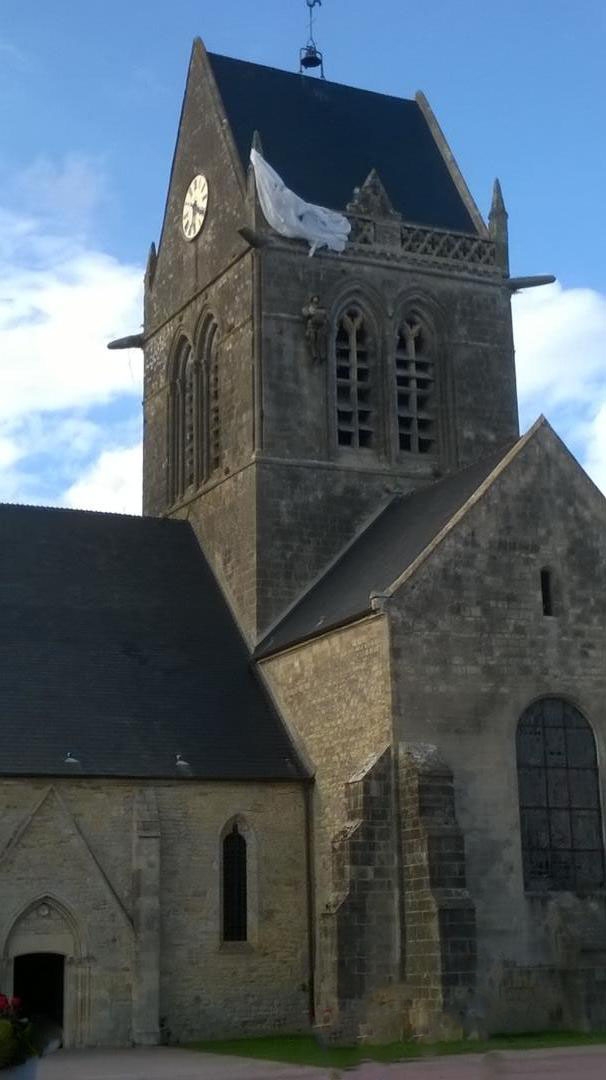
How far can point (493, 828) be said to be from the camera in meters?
23.5

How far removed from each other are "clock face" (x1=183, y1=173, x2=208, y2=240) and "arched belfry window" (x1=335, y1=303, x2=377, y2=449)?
15.9ft

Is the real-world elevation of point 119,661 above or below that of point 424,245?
below

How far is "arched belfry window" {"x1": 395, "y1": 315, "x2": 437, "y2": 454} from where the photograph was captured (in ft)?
104

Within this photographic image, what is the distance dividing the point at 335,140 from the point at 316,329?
19.4ft

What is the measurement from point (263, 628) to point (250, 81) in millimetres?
13925

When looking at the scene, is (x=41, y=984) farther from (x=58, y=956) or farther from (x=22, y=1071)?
(x=22, y=1071)

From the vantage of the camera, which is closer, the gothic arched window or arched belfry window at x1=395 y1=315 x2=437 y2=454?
arched belfry window at x1=395 y1=315 x2=437 y2=454

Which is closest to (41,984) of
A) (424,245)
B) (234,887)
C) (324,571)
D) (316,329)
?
(234,887)

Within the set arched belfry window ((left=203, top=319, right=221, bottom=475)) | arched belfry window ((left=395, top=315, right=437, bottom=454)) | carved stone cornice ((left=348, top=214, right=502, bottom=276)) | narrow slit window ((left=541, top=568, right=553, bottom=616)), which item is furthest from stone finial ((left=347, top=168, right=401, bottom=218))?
narrow slit window ((left=541, top=568, right=553, bottom=616))

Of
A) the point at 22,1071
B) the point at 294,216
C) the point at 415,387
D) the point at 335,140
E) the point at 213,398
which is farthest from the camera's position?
the point at 335,140

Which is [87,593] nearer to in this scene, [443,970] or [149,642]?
[149,642]

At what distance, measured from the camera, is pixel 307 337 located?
101 feet

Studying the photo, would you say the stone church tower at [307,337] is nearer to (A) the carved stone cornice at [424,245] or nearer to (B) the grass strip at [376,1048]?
(A) the carved stone cornice at [424,245]

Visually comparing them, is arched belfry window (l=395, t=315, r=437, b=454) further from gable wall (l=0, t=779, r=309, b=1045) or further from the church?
gable wall (l=0, t=779, r=309, b=1045)
